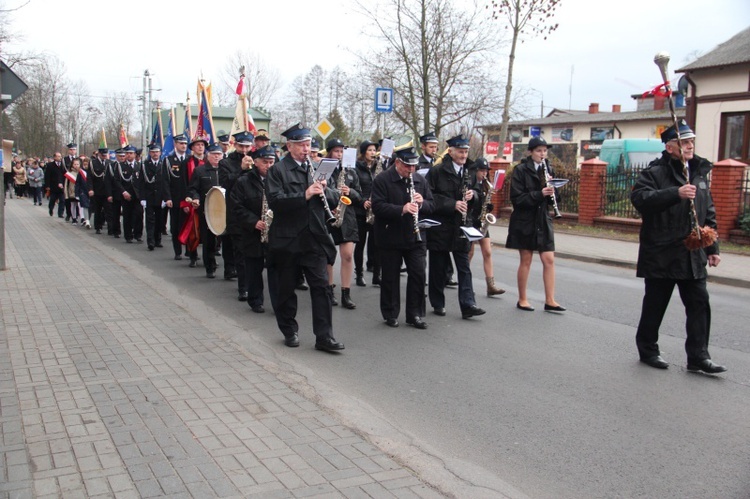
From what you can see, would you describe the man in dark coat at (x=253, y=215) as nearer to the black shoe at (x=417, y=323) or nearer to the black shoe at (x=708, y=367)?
the black shoe at (x=417, y=323)

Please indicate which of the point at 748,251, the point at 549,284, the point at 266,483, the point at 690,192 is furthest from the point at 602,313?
the point at 748,251

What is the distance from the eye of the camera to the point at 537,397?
5.65 metres

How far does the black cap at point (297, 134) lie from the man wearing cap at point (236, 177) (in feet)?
7.85

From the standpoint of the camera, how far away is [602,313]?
9047 millimetres

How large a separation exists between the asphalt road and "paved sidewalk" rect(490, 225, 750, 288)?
320 cm

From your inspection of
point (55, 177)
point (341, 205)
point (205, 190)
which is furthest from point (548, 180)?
point (55, 177)

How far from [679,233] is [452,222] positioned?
2.78 m

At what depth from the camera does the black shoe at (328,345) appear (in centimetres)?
691

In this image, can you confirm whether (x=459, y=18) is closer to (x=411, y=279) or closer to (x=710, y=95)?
(x=710, y=95)

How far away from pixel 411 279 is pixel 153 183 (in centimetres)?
897

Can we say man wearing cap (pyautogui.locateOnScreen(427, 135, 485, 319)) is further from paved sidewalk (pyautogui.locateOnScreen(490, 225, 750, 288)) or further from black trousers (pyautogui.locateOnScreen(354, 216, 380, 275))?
paved sidewalk (pyautogui.locateOnScreen(490, 225, 750, 288))

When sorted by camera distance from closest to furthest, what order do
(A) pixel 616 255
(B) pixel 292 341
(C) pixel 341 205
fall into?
(B) pixel 292 341, (C) pixel 341 205, (A) pixel 616 255

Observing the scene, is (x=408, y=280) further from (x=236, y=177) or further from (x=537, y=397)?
(x=236, y=177)

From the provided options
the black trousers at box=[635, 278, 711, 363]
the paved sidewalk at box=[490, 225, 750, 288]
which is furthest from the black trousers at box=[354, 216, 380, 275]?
the paved sidewalk at box=[490, 225, 750, 288]
